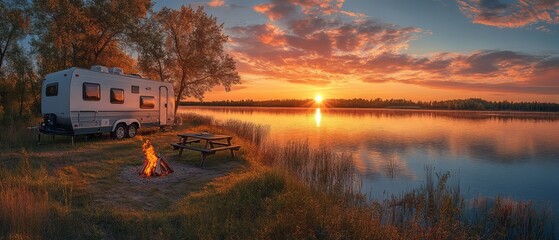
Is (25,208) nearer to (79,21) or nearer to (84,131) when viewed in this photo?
(84,131)

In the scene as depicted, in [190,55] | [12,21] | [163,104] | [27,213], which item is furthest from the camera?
[190,55]

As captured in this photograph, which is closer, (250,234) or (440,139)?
(250,234)

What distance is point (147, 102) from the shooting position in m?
17.6

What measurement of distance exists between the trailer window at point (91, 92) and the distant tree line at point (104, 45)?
9.67 m

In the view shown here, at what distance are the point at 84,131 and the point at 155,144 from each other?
3082mm

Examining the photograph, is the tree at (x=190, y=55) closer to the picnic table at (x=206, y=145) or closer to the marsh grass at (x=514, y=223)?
the picnic table at (x=206, y=145)

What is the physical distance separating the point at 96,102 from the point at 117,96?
122 centimetres

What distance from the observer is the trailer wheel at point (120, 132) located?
15727mm

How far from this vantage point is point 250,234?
17.3 feet

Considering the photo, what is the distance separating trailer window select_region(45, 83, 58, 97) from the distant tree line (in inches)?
330

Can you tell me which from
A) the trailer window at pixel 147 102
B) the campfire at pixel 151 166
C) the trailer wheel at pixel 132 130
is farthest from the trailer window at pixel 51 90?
the campfire at pixel 151 166

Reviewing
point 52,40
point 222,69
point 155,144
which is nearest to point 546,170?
point 155,144

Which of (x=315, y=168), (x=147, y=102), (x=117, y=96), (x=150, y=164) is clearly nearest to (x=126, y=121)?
(x=117, y=96)

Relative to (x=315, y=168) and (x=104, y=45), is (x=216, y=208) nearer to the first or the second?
(x=315, y=168)
